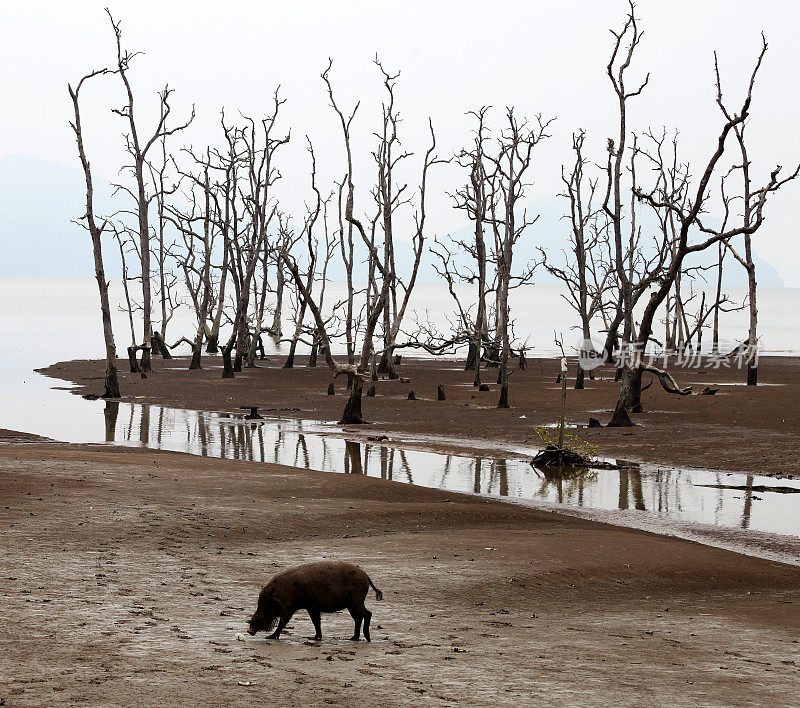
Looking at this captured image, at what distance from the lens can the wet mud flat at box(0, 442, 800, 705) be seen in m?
6.31

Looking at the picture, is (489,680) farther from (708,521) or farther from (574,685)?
(708,521)

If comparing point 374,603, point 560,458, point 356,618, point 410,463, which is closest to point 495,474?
point 560,458

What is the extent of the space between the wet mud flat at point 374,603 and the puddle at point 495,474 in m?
2.26

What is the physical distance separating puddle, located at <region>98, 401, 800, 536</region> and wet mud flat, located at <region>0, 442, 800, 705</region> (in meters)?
2.26

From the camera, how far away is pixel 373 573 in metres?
9.86

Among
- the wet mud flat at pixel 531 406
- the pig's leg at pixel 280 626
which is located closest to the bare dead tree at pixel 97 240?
the wet mud flat at pixel 531 406

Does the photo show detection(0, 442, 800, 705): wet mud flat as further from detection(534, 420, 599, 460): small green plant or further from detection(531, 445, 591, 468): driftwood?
detection(534, 420, 599, 460): small green plant

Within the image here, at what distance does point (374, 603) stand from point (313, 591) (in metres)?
1.78

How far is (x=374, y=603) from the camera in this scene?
28.5 ft

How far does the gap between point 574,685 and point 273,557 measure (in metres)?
4.72

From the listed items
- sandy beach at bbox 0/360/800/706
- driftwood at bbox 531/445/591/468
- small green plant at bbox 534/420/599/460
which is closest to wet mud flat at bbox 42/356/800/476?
small green plant at bbox 534/420/599/460

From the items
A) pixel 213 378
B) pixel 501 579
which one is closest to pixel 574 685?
pixel 501 579

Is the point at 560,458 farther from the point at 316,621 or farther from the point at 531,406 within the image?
the point at 316,621
